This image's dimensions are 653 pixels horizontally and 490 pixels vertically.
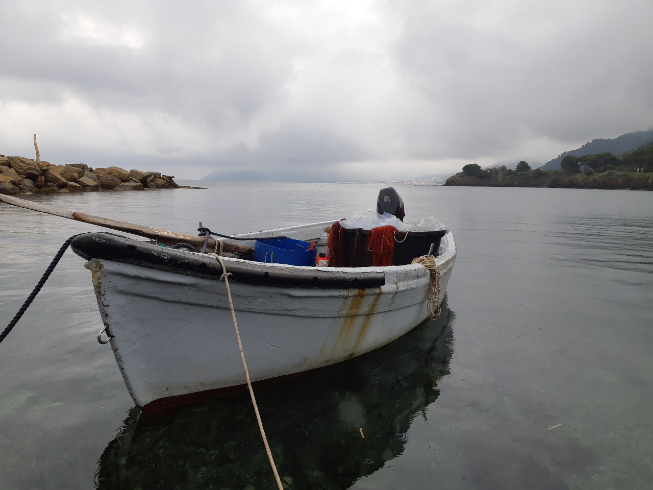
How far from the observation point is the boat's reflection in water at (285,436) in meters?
2.81

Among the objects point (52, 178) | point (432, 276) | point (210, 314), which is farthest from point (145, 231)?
point (52, 178)

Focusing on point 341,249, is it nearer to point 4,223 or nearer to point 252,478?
point 252,478

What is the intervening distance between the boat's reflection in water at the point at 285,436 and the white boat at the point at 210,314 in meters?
0.24

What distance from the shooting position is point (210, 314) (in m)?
3.09

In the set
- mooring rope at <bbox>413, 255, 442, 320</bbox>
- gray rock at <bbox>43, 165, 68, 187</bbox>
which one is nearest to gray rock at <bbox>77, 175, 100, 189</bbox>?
gray rock at <bbox>43, 165, 68, 187</bbox>

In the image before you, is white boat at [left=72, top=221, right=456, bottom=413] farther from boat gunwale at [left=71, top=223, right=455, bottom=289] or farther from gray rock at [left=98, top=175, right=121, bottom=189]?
gray rock at [left=98, top=175, right=121, bottom=189]

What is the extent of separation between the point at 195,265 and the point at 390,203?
14.2 ft

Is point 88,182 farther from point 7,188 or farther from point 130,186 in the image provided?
point 7,188

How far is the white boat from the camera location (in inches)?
108

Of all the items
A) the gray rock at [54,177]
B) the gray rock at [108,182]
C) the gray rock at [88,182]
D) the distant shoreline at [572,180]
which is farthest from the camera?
the distant shoreline at [572,180]

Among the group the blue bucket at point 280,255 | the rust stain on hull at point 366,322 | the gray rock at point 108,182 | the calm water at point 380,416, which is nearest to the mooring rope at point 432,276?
the calm water at point 380,416

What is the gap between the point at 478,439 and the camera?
335 cm

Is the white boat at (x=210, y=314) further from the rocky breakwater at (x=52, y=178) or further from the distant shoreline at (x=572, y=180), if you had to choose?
the distant shoreline at (x=572, y=180)

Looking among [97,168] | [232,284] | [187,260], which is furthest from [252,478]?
[97,168]
